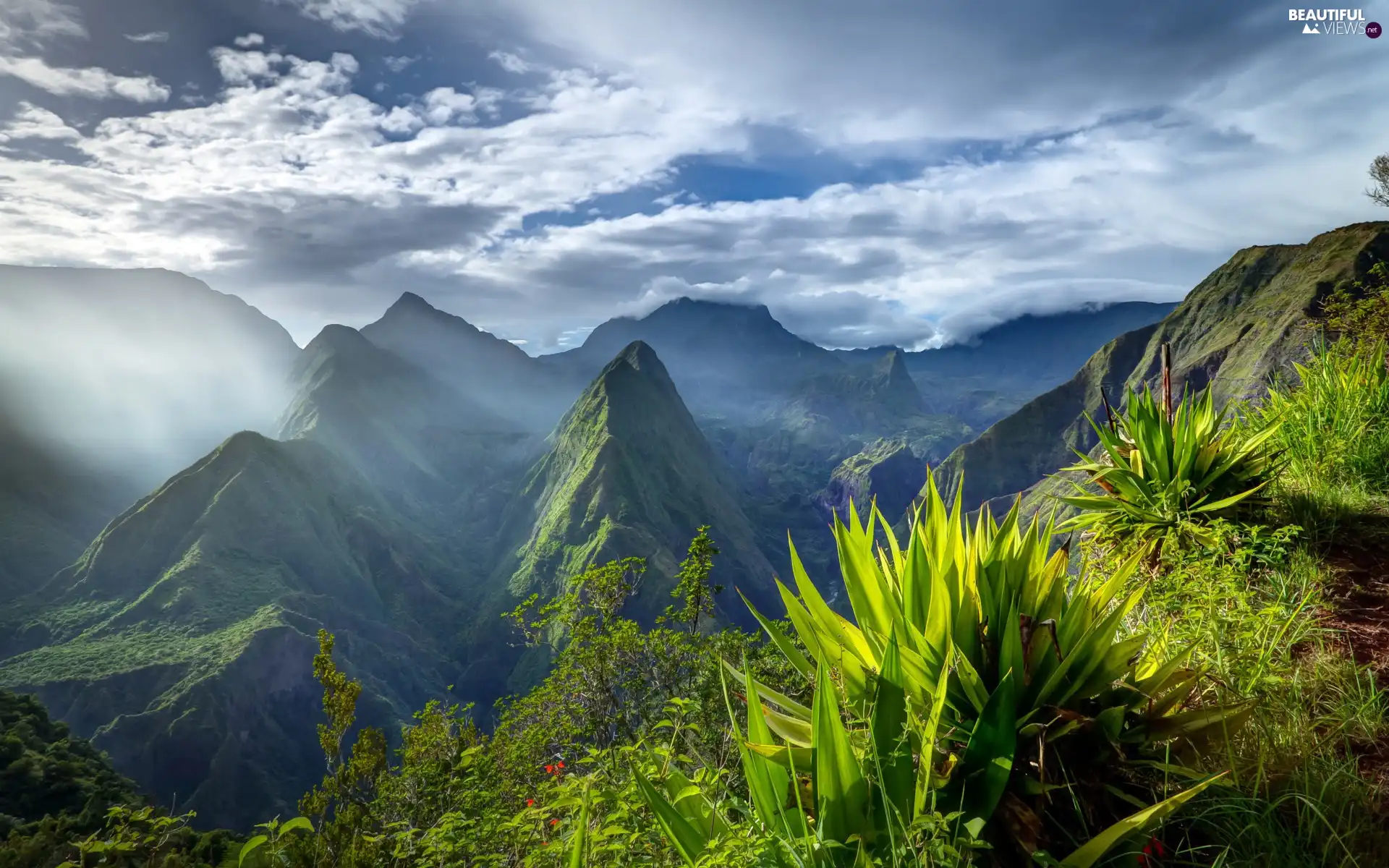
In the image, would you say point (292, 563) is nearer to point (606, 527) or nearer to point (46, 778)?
point (606, 527)

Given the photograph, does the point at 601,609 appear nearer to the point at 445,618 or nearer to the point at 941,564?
the point at 941,564

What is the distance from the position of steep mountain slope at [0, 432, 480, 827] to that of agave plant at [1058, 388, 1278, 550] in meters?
95.6

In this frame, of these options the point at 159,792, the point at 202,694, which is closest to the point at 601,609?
the point at 159,792

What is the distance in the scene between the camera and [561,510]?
16900 centimetres

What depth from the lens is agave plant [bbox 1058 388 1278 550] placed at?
190 inches

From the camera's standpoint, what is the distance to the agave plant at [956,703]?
1893 millimetres

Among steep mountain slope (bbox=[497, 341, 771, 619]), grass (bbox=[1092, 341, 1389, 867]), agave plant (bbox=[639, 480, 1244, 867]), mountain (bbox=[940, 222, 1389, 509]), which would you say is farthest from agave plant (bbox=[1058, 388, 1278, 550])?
steep mountain slope (bbox=[497, 341, 771, 619])

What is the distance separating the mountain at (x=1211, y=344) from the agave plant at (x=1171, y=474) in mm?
45511

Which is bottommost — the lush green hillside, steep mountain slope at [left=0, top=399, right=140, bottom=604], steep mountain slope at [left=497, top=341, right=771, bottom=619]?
steep mountain slope at [left=497, top=341, right=771, bottom=619]

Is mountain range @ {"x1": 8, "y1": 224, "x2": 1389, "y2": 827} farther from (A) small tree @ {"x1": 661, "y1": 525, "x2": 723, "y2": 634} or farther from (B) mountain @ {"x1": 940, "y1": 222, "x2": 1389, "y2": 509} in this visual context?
(A) small tree @ {"x1": 661, "y1": 525, "x2": 723, "y2": 634}

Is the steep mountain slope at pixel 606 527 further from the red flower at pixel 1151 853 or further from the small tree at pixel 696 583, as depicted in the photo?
the red flower at pixel 1151 853

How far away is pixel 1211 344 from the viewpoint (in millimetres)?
131125


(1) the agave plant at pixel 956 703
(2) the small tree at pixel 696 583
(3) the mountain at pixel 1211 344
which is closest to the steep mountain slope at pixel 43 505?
(2) the small tree at pixel 696 583

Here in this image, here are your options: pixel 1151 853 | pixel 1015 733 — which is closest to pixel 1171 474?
pixel 1151 853
